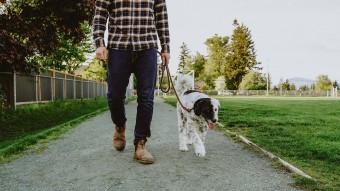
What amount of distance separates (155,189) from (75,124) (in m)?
6.54

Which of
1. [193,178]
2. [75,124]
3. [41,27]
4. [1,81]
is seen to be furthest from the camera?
[1,81]

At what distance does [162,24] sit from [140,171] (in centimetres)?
196

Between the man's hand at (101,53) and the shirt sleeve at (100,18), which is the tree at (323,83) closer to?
the shirt sleeve at (100,18)

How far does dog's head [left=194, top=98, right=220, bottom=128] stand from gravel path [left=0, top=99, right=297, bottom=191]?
0.50 m

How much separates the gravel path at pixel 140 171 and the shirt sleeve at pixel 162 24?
1469 mm

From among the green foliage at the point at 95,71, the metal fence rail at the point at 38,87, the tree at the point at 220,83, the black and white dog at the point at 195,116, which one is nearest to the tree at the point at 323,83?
the tree at the point at 220,83

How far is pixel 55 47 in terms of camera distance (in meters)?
10.5

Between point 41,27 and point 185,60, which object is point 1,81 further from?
point 185,60

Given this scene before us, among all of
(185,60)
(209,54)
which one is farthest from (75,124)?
(185,60)

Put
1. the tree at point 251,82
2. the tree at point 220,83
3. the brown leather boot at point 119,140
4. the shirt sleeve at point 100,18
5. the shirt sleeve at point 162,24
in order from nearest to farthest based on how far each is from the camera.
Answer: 1. the shirt sleeve at point 100,18
2. the shirt sleeve at point 162,24
3. the brown leather boot at point 119,140
4. the tree at point 251,82
5. the tree at point 220,83

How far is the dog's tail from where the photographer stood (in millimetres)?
5824

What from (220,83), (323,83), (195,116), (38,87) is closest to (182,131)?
(195,116)

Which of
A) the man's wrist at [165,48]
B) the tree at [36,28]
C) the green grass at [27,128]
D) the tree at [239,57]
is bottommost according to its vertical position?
the green grass at [27,128]

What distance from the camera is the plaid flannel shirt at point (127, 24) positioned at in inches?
175
